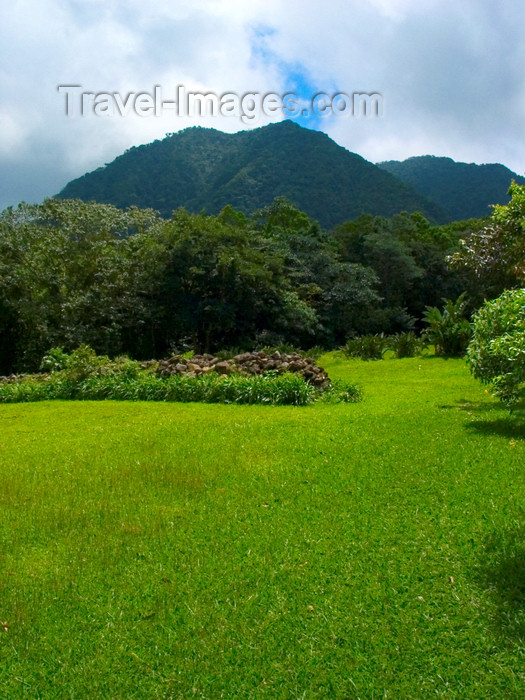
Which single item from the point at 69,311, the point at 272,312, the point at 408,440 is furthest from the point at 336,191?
the point at 408,440

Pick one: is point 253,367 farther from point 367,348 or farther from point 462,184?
point 462,184

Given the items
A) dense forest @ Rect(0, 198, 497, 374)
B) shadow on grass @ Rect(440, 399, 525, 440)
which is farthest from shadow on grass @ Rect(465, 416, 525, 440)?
dense forest @ Rect(0, 198, 497, 374)

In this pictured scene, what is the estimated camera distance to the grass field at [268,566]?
261 cm

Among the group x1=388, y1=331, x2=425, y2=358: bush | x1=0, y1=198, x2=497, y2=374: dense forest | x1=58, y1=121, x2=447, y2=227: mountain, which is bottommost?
x1=388, y1=331, x2=425, y2=358: bush

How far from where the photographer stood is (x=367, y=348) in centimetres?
1532

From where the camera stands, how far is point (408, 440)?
5965mm

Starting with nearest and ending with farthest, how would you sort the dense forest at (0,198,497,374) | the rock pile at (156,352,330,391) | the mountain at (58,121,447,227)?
the rock pile at (156,352,330,391) → the dense forest at (0,198,497,374) → the mountain at (58,121,447,227)

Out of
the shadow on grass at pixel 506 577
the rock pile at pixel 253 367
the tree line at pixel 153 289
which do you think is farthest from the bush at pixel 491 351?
the tree line at pixel 153 289

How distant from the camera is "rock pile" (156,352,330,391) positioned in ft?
32.3

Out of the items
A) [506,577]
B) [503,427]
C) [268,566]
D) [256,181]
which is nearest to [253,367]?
[503,427]

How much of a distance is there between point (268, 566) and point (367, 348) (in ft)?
40.4

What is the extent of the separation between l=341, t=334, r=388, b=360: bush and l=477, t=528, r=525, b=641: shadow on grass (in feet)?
38.2

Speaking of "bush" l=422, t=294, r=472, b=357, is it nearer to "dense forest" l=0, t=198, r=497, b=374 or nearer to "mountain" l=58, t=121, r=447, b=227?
"dense forest" l=0, t=198, r=497, b=374

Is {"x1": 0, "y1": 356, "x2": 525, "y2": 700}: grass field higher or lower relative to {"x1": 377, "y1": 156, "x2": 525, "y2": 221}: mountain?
lower
